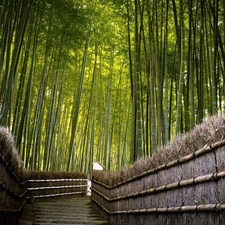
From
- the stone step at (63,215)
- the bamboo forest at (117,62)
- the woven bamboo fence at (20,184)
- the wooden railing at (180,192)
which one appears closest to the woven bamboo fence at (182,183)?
the wooden railing at (180,192)

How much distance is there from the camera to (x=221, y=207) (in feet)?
7.05

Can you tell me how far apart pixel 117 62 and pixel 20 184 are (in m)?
6.48

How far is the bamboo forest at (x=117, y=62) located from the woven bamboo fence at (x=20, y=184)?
0.54 metres

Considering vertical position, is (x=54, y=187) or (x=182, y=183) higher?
A: (x=54, y=187)

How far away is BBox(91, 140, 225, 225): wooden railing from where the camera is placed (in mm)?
2268

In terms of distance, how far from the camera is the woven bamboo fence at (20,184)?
320 centimetres

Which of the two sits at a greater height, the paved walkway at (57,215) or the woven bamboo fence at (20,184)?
the woven bamboo fence at (20,184)

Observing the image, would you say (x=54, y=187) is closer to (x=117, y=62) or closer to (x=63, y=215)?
(x=63, y=215)

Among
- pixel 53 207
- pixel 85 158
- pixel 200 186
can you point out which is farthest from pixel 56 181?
pixel 200 186

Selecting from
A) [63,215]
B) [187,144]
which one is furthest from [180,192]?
[63,215]

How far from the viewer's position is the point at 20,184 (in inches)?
184

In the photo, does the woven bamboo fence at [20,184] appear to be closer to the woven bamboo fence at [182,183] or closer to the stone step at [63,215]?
the stone step at [63,215]

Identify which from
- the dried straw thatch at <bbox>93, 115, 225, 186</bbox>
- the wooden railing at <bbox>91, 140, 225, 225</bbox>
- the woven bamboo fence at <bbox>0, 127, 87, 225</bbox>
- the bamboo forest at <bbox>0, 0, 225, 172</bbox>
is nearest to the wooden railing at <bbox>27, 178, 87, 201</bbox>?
the woven bamboo fence at <bbox>0, 127, 87, 225</bbox>

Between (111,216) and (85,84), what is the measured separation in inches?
Result: 254
